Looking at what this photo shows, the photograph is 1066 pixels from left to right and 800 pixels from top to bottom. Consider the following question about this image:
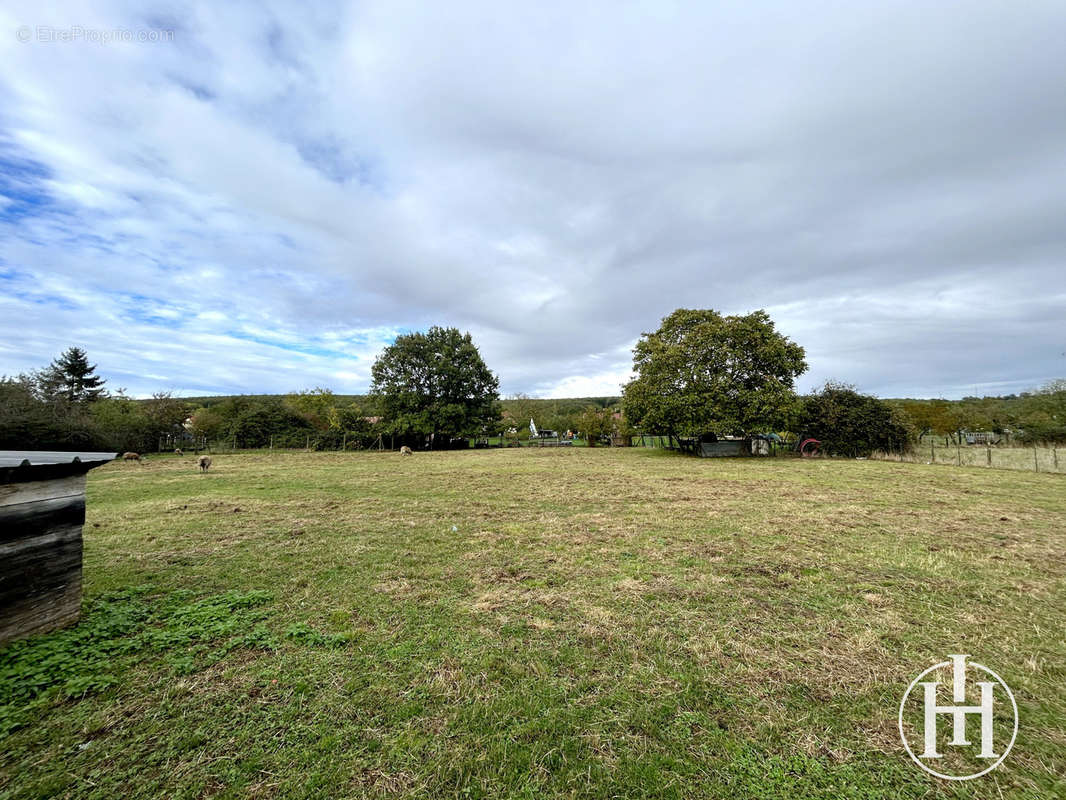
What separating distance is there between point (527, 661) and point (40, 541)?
4.14 meters

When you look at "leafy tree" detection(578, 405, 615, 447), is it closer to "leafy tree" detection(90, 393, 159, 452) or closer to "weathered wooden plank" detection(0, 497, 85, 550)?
"leafy tree" detection(90, 393, 159, 452)

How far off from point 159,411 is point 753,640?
38124mm

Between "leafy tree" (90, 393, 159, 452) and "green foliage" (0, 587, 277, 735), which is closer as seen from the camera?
"green foliage" (0, 587, 277, 735)

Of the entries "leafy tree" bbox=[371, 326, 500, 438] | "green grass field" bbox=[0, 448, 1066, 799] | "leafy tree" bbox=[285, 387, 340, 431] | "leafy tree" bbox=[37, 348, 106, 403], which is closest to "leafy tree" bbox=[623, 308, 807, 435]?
"green grass field" bbox=[0, 448, 1066, 799]

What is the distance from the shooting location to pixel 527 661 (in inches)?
120

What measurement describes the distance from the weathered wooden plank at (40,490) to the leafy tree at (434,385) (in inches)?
1104

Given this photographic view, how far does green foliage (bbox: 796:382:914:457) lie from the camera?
2048cm

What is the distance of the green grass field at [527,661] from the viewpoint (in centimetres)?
206

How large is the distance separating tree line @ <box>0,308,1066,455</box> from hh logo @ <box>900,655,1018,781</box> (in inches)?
749

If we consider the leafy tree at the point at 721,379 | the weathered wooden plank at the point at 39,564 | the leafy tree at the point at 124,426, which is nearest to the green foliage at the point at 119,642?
the weathered wooden plank at the point at 39,564

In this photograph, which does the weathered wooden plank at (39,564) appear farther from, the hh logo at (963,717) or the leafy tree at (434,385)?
the leafy tree at (434,385)

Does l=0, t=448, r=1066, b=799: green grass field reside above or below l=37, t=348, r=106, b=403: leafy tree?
below

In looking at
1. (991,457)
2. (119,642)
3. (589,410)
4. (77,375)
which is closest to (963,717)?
(119,642)

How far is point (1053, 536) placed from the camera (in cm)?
630
